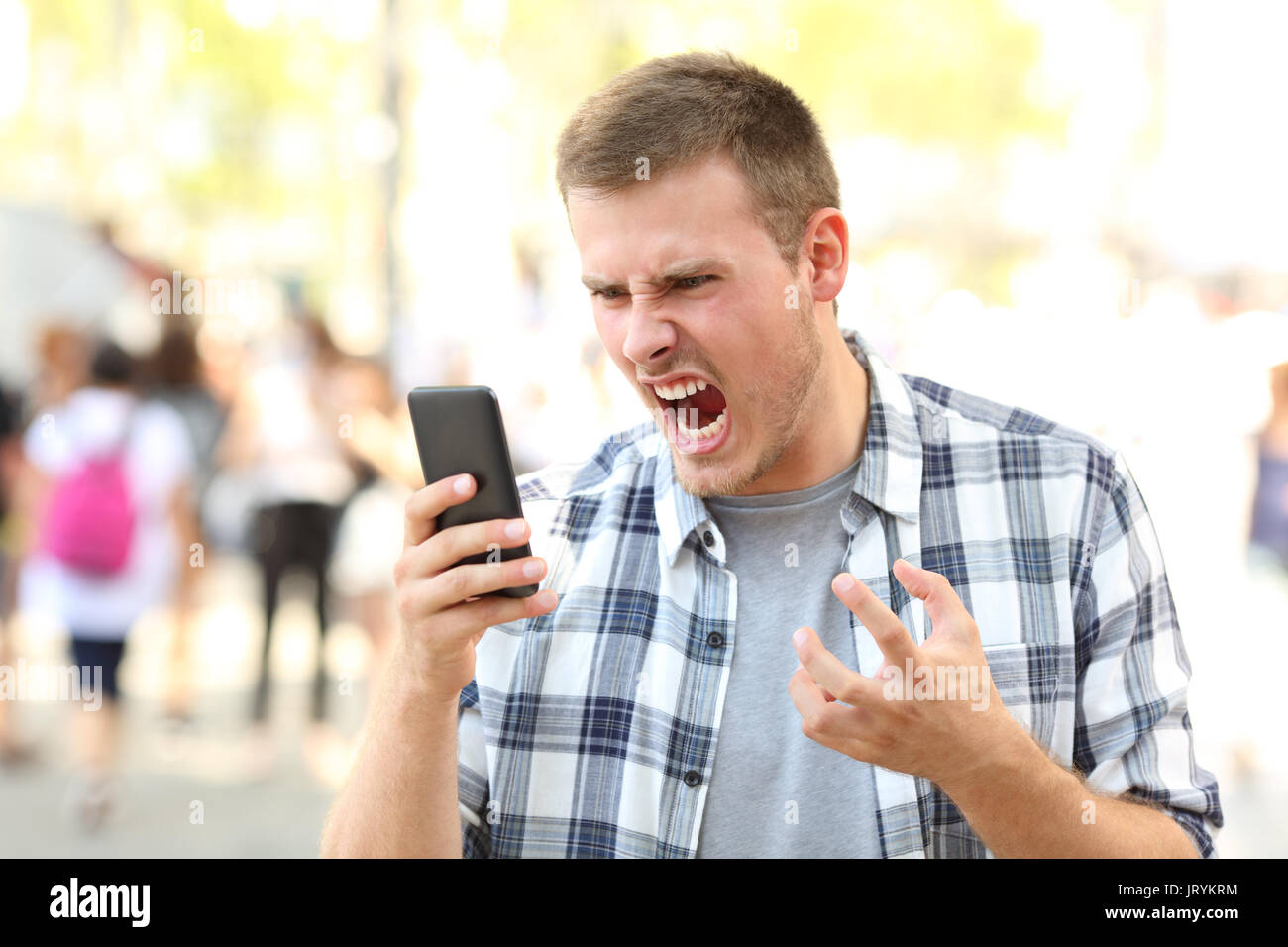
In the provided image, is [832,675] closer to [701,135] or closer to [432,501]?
[432,501]

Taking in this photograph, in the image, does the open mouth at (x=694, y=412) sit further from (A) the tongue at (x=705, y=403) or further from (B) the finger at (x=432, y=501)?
(B) the finger at (x=432, y=501)

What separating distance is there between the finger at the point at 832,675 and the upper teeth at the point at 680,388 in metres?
0.73

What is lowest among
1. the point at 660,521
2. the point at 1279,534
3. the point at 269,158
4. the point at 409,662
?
the point at 1279,534

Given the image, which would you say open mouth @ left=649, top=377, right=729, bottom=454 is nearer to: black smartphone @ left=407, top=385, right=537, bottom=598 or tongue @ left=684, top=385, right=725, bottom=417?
tongue @ left=684, top=385, right=725, bottom=417

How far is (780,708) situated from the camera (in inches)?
88.7

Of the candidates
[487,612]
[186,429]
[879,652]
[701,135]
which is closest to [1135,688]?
[879,652]

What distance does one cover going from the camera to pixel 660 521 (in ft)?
7.94

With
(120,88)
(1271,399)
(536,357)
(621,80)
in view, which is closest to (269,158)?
(120,88)

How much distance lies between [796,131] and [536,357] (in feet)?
19.1

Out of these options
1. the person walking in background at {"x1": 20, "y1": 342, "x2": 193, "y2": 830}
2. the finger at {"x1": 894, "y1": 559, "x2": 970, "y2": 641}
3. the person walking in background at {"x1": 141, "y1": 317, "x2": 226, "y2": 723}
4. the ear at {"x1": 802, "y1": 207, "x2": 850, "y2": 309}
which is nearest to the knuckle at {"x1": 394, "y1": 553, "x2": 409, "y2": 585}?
the finger at {"x1": 894, "y1": 559, "x2": 970, "y2": 641}

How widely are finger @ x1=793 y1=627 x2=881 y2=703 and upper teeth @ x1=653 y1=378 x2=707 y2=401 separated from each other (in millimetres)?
727

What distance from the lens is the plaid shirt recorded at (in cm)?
222
